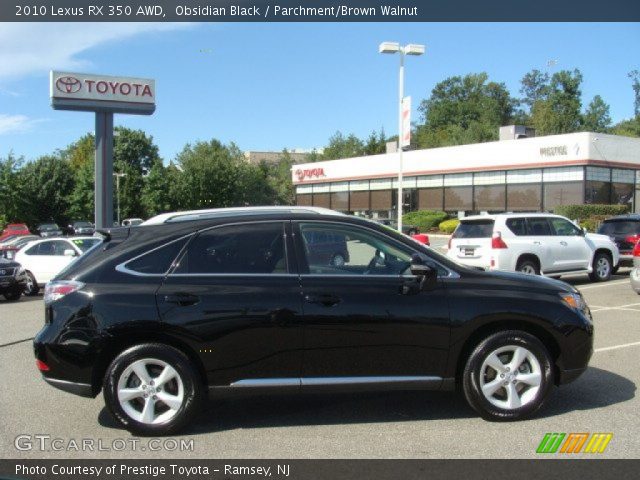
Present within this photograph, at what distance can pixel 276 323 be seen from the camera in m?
5.04

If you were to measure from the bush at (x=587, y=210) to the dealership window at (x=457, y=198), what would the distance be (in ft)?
30.9

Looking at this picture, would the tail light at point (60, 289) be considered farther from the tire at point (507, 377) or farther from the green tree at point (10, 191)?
the green tree at point (10, 191)

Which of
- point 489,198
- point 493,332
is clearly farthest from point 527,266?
point 489,198

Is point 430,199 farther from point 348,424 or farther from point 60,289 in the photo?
point 60,289

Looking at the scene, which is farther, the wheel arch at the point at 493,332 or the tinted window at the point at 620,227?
the tinted window at the point at 620,227

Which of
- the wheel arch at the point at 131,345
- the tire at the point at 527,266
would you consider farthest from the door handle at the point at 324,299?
the tire at the point at 527,266

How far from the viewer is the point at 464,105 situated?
339 feet

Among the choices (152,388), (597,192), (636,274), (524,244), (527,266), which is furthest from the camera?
(597,192)

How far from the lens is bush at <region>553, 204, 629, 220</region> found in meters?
34.4

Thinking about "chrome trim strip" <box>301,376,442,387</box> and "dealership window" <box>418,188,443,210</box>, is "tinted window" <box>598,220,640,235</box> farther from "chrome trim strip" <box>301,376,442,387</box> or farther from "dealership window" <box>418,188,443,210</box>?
"dealership window" <box>418,188,443,210</box>

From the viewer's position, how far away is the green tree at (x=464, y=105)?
102 m

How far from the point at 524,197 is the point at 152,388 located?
38640 millimetres

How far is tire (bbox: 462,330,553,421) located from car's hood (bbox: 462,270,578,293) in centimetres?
39

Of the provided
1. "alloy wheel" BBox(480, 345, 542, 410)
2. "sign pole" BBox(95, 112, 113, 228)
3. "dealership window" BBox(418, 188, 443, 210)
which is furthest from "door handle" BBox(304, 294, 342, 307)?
"dealership window" BBox(418, 188, 443, 210)
